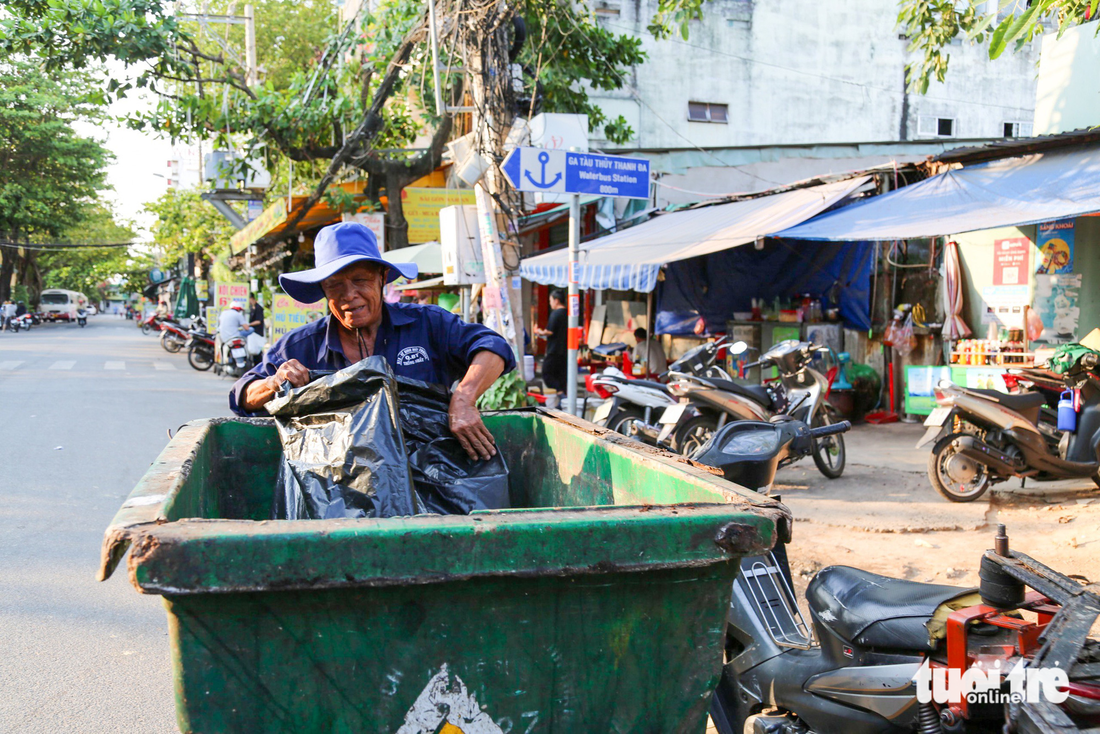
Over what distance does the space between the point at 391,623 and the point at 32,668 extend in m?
2.79

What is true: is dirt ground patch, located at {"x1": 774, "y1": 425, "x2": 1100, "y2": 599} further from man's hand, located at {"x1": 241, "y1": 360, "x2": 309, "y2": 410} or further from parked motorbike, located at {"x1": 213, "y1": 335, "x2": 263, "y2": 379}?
parked motorbike, located at {"x1": 213, "y1": 335, "x2": 263, "y2": 379}

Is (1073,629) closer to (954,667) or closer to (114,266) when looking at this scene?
(954,667)

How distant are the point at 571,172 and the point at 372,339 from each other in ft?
13.2

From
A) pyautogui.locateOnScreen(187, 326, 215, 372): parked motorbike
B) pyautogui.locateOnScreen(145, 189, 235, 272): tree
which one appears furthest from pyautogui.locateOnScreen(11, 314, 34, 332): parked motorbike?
pyautogui.locateOnScreen(187, 326, 215, 372): parked motorbike

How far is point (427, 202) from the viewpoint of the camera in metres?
A: 14.2

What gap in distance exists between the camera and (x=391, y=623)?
1514 millimetres

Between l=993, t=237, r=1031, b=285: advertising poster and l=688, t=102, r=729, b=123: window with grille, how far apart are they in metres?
8.83

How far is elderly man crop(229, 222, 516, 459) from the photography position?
2.77 metres

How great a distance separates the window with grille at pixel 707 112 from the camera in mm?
16844

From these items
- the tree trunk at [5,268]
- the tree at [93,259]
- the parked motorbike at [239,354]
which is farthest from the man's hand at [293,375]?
the tree trunk at [5,268]

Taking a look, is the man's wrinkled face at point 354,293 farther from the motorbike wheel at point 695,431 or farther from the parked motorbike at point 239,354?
the parked motorbike at point 239,354

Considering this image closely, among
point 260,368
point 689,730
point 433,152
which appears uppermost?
point 433,152

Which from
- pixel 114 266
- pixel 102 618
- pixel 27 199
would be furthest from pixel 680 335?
pixel 114 266

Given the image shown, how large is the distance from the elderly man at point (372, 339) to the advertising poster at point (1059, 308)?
7451mm
